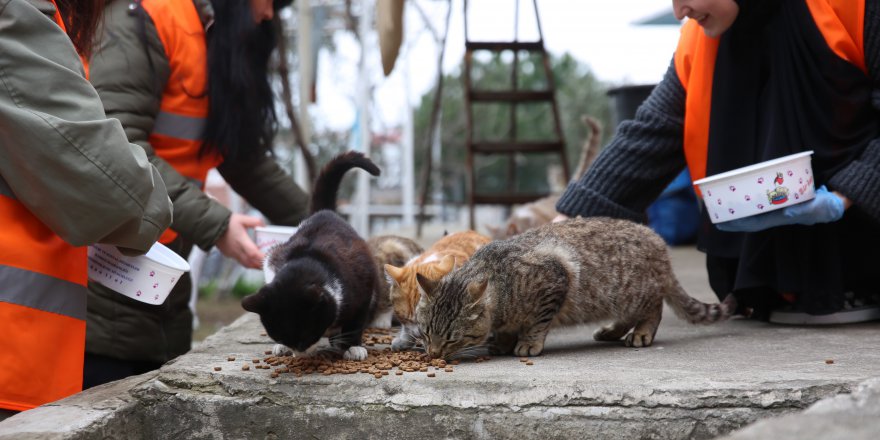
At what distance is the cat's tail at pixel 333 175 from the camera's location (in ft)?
9.96

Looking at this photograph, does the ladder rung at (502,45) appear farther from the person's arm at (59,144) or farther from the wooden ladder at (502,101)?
the person's arm at (59,144)

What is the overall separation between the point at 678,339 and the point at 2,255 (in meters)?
2.26

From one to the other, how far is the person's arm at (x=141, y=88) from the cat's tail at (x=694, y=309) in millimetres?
1726

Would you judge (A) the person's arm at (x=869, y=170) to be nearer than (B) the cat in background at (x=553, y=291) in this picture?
No

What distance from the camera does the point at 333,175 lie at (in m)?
3.14

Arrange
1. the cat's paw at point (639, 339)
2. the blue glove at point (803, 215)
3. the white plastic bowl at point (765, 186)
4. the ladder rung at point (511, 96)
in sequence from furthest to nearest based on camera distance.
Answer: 1. the ladder rung at point (511, 96)
2. the cat's paw at point (639, 339)
3. the blue glove at point (803, 215)
4. the white plastic bowl at point (765, 186)

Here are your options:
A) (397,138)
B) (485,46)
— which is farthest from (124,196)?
(397,138)

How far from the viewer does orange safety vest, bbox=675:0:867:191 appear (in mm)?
2773

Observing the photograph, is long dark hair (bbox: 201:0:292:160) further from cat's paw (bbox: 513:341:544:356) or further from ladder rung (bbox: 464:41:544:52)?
ladder rung (bbox: 464:41:544:52)

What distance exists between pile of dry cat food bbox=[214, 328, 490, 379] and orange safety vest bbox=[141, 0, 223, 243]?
2.61 feet

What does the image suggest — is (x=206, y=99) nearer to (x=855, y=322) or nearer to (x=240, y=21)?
(x=240, y=21)

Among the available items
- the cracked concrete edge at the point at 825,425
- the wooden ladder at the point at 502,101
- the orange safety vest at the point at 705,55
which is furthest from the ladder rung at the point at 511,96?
the cracked concrete edge at the point at 825,425

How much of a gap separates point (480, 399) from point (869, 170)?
1608 millimetres

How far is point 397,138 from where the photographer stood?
1237 cm
